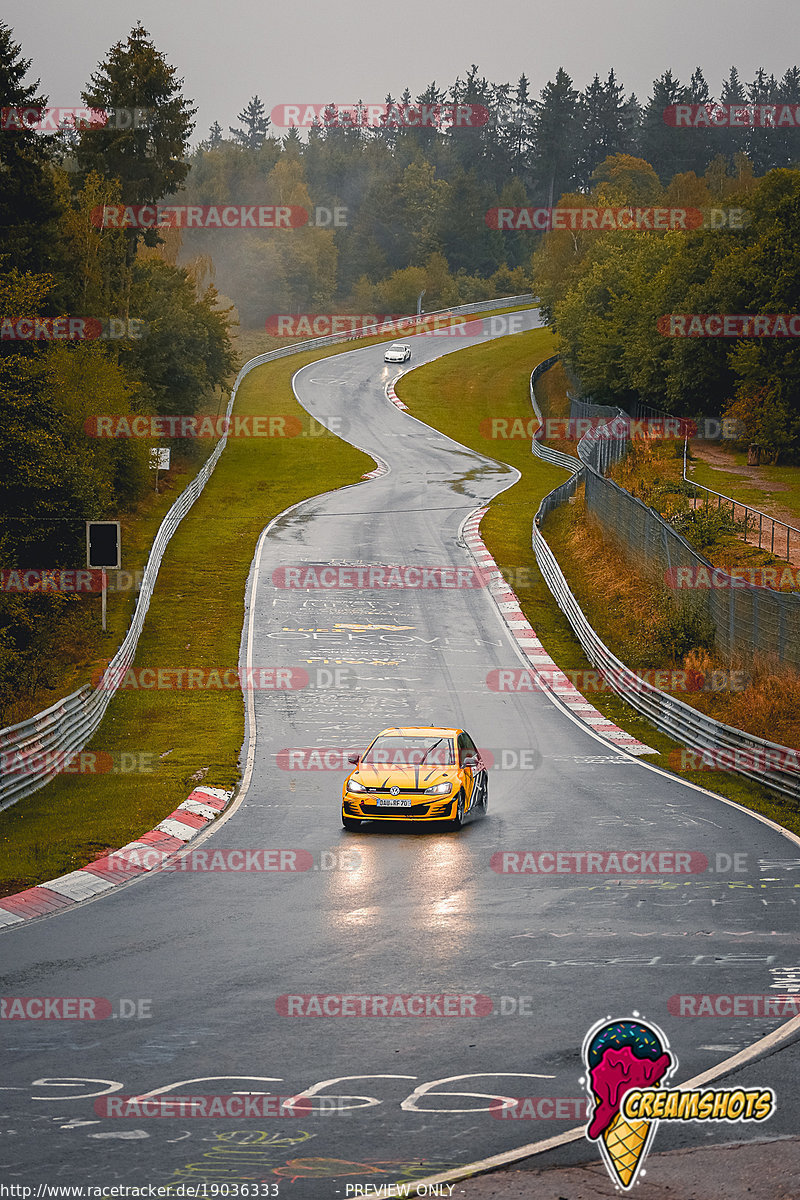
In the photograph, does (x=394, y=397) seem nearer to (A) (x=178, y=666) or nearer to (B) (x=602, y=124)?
(A) (x=178, y=666)

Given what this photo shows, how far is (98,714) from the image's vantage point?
27.4 metres

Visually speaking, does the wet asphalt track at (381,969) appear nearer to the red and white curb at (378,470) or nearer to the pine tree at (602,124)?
the red and white curb at (378,470)

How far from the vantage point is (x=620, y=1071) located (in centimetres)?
646

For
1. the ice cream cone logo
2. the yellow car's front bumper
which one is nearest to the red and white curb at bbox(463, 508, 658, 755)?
the yellow car's front bumper

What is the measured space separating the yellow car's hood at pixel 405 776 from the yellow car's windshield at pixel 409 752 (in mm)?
147

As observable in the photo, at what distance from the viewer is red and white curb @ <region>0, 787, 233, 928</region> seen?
1454 cm

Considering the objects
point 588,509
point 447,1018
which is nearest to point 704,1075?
point 447,1018

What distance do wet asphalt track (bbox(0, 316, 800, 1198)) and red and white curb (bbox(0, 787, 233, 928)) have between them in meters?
0.44

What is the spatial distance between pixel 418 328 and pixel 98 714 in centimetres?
9305

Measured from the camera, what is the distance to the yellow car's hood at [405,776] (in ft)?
62.4

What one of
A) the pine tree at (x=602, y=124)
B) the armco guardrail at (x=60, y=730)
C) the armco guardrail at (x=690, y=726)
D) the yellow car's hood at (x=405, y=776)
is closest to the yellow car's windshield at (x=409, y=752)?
the yellow car's hood at (x=405, y=776)

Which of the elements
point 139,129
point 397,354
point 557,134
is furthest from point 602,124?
point 139,129

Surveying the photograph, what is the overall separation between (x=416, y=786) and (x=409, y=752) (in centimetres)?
117

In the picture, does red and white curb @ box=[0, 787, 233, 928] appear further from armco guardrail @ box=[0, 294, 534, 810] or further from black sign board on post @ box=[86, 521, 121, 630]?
black sign board on post @ box=[86, 521, 121, 630]
